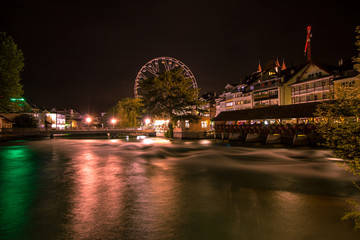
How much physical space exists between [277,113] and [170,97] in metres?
19.8

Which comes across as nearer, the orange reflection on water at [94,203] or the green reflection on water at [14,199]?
the orange reflection on water at [94,203]

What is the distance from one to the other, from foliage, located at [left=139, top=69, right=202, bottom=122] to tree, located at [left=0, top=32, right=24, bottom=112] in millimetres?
20898

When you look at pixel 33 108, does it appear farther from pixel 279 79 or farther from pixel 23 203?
pixel 23 203

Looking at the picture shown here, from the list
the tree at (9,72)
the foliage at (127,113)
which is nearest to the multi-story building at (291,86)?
the foliage at (127,113)

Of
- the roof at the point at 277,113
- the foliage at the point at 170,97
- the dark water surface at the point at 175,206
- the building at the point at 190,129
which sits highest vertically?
the foliage at the point at 170,97

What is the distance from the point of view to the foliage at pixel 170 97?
46.0 metres

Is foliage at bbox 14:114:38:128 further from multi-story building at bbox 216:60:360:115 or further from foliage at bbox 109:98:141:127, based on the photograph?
multi-story building at bbox 216:60:360:115

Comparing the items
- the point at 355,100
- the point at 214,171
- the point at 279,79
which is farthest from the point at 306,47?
the point at 355,100

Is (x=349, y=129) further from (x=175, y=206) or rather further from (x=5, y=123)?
(x=5, y=123)

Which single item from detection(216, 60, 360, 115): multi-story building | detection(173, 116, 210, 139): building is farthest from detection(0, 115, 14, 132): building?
detection(216, 60, 360, 115): multi-story building

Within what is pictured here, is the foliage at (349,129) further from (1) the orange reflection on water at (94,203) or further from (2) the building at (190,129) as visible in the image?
(2) the building at (190,129)

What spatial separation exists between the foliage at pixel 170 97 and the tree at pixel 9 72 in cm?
2090

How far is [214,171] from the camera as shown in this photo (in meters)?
14.8

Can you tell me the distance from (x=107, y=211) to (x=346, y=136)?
273 inches
